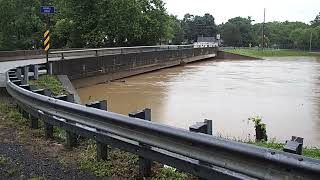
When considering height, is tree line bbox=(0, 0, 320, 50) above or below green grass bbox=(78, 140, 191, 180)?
above

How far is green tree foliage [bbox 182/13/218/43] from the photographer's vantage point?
151 m

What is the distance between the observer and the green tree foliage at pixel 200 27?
15138cm

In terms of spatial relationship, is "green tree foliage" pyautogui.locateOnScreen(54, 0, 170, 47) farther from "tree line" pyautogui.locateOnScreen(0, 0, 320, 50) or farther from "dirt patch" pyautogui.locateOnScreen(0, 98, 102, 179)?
"dirt patch" pyautogui.locateOnScreen(0, 98, 102, 179)

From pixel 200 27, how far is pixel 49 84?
13811cm

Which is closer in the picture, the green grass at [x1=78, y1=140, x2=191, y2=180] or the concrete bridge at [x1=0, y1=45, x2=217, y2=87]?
the green grass at [x1=78, y1=140, x2=191, y2=180]

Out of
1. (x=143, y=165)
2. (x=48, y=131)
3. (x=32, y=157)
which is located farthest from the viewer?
(x=48, y=131)

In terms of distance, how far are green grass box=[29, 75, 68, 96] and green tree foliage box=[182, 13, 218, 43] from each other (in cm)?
13324

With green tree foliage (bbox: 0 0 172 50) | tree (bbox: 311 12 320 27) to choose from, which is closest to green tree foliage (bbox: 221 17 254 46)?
tree (bbox: 311 12 320 27)

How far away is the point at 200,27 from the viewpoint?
15100 cm

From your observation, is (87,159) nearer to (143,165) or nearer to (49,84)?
(143,165)

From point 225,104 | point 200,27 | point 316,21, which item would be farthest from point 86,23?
point 316,21

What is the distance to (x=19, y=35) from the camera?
2039 inches

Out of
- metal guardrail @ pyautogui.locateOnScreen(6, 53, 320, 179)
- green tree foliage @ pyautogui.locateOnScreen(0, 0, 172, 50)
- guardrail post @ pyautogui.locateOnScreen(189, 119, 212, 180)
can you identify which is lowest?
metal guardrail @ pyautogui.locateOnScreen(6, 53, 320, 179)

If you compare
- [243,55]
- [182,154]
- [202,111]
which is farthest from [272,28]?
[182,154]
